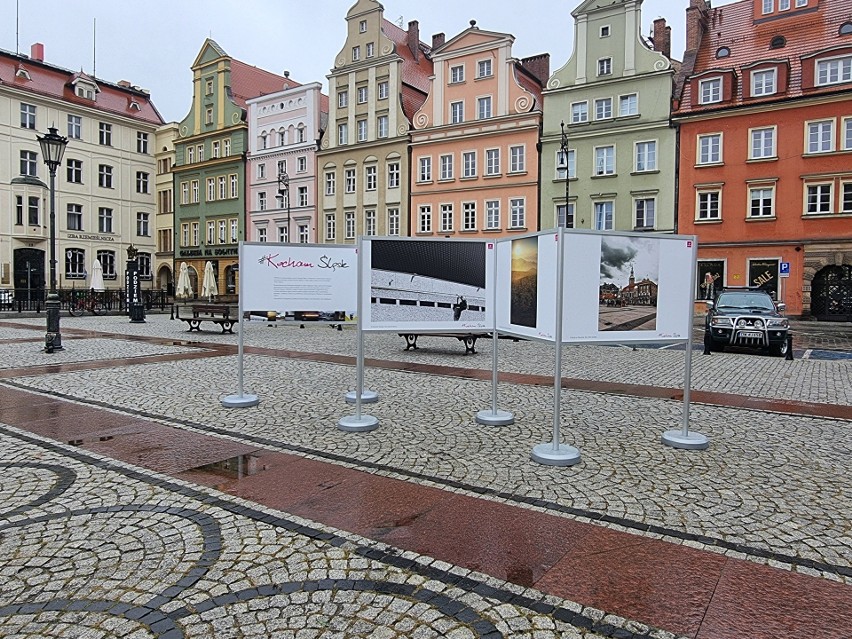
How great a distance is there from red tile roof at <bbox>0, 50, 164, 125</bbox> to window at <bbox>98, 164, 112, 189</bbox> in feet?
15.0

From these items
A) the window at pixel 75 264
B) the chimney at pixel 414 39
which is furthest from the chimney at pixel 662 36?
the window at pixel 75 264

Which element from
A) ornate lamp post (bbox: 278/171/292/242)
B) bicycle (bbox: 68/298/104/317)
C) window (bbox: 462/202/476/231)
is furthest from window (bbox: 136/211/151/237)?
window (bbox: 462/202/476/231)

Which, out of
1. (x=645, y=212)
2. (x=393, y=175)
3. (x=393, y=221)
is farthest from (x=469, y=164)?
(x=645, y=212)

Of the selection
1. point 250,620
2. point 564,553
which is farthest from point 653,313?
point 250,620

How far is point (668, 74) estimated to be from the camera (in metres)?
32.4

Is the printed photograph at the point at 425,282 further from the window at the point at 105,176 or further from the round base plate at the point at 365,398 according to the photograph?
the window at the point at 105,176

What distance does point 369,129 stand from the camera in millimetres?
42312

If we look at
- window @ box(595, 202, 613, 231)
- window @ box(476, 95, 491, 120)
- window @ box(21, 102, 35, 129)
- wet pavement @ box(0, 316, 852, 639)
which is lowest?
wet pavement @ box(0, 316, 852, 639)

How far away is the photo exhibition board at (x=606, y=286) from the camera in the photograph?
6.01 m

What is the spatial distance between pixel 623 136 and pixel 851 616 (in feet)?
111

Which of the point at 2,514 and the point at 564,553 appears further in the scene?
the point at 2,514

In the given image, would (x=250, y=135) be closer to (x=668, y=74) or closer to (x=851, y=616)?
(x=668, y=74)

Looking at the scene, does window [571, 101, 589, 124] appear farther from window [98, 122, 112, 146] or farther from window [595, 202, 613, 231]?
window [98, 122, 112, 146]

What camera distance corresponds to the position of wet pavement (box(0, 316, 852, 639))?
3111 mm
